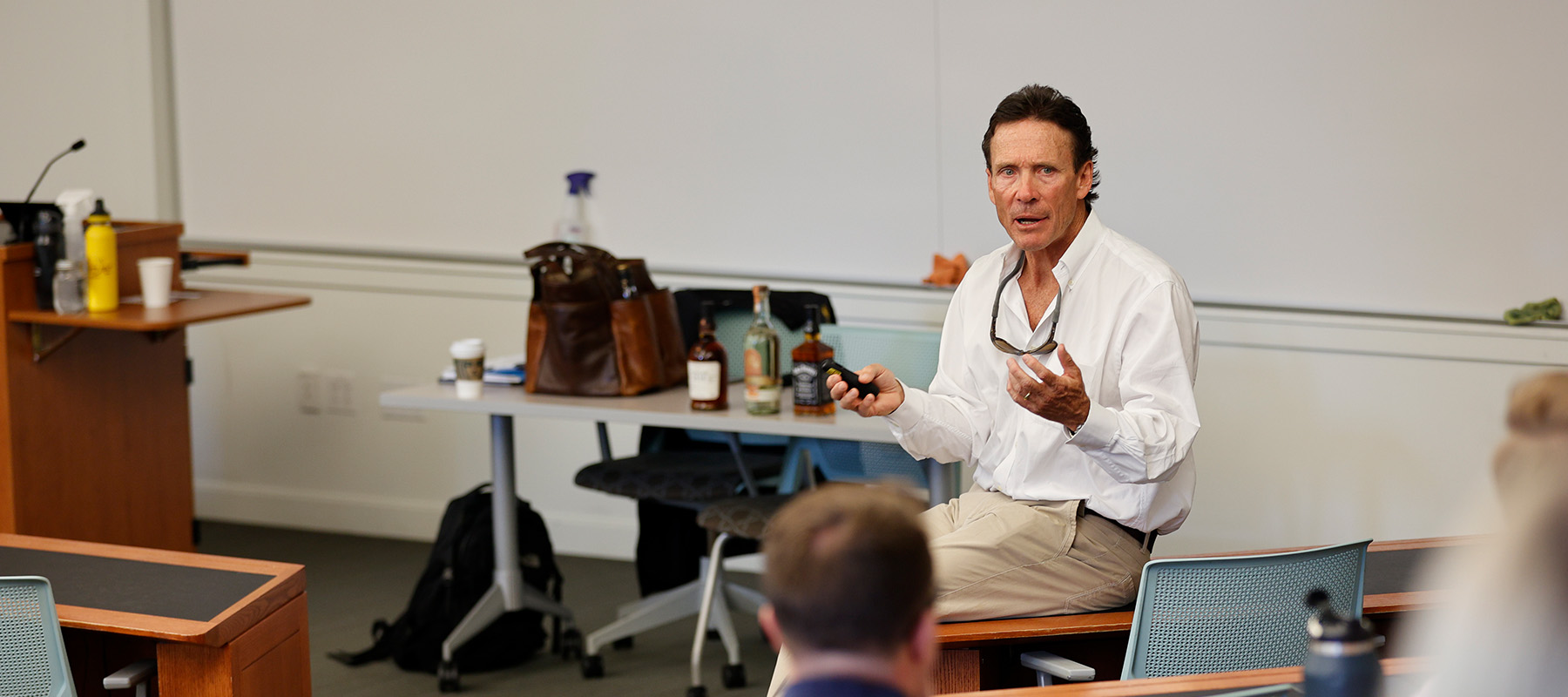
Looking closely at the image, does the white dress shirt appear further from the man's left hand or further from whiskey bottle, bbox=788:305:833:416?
whiskey bottle, bbox=788:305:833:416

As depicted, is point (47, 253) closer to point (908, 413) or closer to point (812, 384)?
point (812, 384)

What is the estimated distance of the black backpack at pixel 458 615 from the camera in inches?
143

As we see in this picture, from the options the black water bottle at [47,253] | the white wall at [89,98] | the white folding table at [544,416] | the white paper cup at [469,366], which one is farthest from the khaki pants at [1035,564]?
the white wall at [89,98]

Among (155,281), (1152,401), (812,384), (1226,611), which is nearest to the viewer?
(1226,611)

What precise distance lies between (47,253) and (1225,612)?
10.2ft

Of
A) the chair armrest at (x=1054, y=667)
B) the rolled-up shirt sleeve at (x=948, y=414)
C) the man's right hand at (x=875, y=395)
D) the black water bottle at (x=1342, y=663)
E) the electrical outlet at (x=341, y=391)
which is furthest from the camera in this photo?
the electrical outlet at (x=341, y=391)

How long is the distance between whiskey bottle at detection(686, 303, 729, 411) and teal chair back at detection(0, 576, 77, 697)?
1.49m

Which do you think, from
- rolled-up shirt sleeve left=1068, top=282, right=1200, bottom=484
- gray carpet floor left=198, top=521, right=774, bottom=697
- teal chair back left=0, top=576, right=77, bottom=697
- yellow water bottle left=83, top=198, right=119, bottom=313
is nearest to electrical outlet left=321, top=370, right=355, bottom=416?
gray carpet floor left=198, top=521, right=774, bottom=697

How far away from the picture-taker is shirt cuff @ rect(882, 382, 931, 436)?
2465 mm

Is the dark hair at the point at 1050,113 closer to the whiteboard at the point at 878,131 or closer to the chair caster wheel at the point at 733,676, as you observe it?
the whiteboard at the point at 878,131

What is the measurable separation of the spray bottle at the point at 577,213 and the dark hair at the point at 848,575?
11.3 feet

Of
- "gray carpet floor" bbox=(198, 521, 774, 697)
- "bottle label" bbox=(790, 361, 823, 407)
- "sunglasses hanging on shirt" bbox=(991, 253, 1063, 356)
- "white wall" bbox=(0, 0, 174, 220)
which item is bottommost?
"gray carpet floor" bbox=(198, 521, 774, 697)

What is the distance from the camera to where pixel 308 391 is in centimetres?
509

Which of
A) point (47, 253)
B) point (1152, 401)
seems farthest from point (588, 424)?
point (1152, 401)
